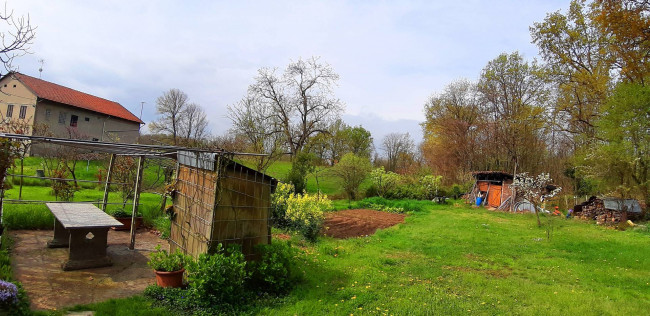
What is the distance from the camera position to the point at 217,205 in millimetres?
5223

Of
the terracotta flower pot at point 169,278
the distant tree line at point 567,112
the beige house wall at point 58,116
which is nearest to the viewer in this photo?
the terracotta flower pot at point 169,278

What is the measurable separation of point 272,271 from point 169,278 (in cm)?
151

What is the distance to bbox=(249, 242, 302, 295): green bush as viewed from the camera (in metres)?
5.41

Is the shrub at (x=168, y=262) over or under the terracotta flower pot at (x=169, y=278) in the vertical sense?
over

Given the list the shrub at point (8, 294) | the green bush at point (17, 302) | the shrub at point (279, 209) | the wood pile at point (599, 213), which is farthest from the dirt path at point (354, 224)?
the wood pile at point (599, 213)

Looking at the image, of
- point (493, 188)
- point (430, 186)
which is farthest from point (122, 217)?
point (493, 188)

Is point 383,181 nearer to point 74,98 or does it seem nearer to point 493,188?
point 493,188

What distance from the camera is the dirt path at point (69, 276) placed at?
463 centimetres

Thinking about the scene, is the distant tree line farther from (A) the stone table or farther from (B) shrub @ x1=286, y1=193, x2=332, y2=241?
(A) the stone table

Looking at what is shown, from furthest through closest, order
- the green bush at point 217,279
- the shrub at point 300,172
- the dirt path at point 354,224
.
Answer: the shrub at point 300,172 < the dirt path at point 354,224 < the green bush at point 217,279

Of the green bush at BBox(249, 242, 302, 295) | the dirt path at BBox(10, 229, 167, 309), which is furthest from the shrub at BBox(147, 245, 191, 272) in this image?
the green bush at BBox(249, 242, 302, 295)

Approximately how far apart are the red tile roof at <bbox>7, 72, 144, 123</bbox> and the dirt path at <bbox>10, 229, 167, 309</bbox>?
81.7 ft

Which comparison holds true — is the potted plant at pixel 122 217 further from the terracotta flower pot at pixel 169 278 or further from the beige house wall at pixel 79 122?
the beige house wall at pixel 79 122

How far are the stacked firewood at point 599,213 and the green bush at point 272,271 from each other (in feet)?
51.3
